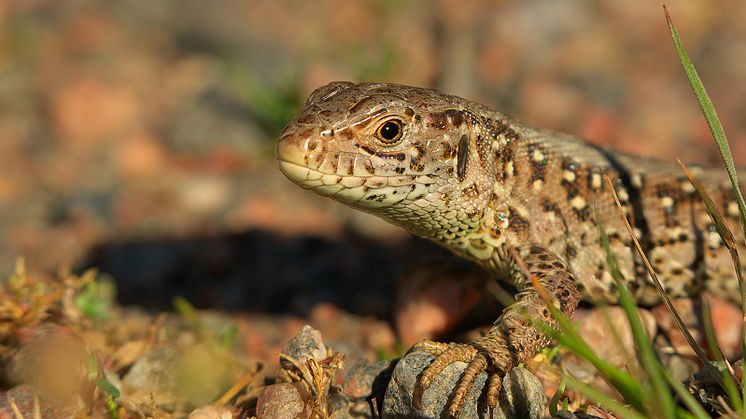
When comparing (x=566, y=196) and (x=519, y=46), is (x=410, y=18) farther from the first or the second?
(x=566, y=196)

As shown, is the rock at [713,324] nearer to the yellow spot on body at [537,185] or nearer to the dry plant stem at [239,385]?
the yellow spot on body at [537,185]

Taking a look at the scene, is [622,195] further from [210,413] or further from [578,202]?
[210,413]

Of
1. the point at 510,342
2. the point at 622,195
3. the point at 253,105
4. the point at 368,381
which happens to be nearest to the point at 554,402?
the point at 510,342

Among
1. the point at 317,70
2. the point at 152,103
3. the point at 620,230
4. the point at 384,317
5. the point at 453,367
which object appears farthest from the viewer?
the point at 152,103

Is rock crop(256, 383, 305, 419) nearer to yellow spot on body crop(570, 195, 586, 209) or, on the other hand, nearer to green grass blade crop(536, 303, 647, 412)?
green grass blade crop(536, 303, 647, 412)

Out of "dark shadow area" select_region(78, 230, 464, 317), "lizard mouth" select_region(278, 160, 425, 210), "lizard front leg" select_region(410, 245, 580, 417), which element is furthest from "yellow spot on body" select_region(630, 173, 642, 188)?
"dark shadow area" select_region(78, 230, 464, 317)

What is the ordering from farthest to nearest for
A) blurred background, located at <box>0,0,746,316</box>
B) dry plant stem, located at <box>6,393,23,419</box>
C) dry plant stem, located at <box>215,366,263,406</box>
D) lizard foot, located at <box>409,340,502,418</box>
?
blurred background, located at <box>0,0,746,316</box> < dry plant stem, located at <box>215,366,263,406</box> < dry plant stem, located at <box>6,393,23,419</box> < lizard foot, located at <box>409,340,502,418</box>

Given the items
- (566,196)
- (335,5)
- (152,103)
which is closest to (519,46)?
(335,5)
